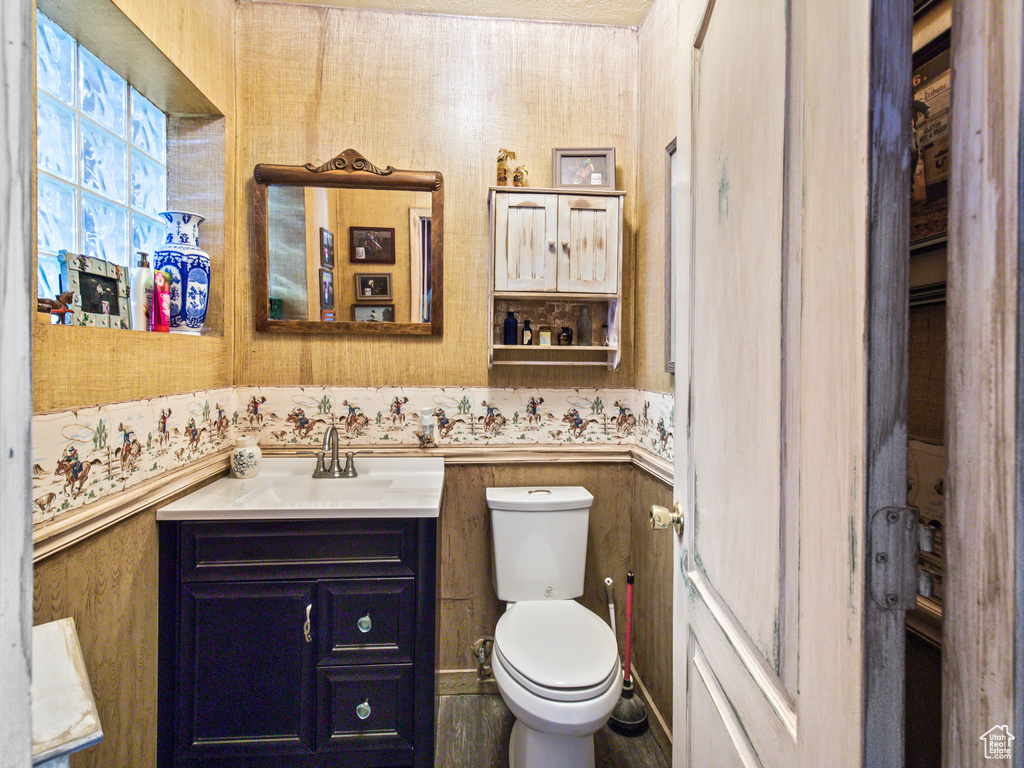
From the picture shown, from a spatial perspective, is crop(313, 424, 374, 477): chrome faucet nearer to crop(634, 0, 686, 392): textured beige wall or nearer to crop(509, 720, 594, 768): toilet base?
crop(509, 720, 594, 768): toilet base

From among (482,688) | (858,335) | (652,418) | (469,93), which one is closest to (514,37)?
(469,93)

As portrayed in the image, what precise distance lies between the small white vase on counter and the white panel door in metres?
1.52

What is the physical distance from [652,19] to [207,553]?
93.1 inches

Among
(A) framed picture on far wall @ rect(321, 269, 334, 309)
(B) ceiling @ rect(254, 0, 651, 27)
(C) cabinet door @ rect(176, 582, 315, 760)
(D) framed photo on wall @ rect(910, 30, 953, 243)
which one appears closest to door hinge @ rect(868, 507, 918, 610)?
(D) framed photo on wall @ rect(910, 30, 953, 243)

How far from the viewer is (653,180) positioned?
1913mm

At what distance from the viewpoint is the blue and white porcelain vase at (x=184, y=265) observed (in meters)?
1.63

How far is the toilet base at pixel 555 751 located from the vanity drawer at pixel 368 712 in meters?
0.34

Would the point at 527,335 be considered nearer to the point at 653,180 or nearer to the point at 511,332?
the point at 511,332

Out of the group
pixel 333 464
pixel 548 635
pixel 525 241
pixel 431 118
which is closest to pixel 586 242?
pixel 525 241

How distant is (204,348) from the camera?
1.73 metres

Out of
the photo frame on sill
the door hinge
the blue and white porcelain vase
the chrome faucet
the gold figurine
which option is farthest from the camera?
the gold figurine

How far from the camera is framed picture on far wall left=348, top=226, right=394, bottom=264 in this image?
1.98m

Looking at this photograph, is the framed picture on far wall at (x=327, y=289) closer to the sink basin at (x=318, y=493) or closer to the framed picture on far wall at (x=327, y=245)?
the framed picture on far wall at (x=327, y=245)

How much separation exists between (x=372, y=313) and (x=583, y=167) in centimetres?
101
